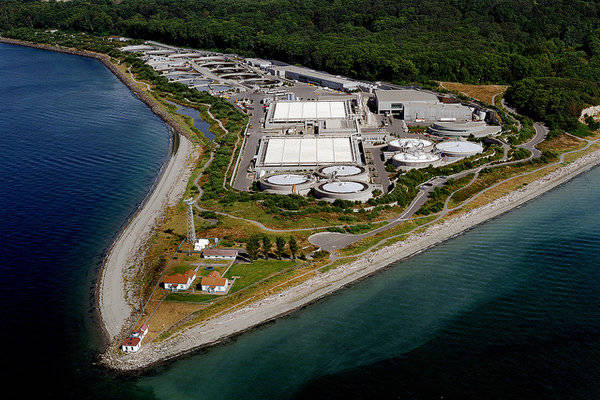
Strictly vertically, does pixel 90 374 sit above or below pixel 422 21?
below

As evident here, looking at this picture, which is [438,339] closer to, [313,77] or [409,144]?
[409,144]

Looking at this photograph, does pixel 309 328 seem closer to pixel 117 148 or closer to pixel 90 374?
pixel 90 374

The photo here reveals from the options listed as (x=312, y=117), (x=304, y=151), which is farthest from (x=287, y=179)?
(x=312, y=117)

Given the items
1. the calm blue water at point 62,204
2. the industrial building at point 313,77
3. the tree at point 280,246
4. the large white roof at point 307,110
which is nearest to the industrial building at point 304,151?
the large white roof at point 307,110

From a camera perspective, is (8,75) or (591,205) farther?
(8,75)

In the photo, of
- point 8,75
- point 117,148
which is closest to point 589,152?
point 117,148

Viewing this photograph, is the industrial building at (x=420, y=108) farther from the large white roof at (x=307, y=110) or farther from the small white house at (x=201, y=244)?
the small white house at (x=201, y=244)
